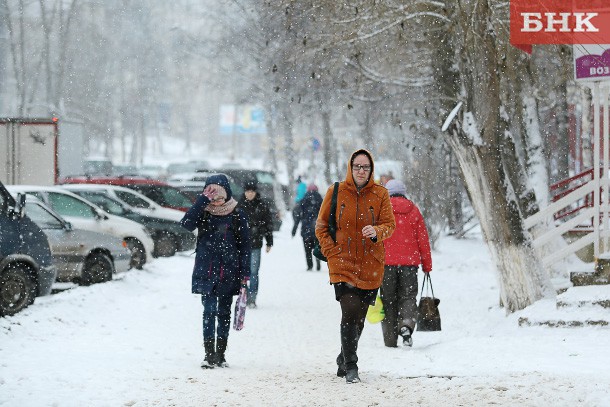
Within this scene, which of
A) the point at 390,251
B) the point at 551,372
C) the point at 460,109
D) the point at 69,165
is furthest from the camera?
the point at 69,165

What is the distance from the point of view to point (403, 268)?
1058 centimetres

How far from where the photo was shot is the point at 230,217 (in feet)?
30.0

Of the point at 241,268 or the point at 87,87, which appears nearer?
the point at 241,268

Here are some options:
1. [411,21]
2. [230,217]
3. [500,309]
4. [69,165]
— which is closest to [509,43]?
[411,21]

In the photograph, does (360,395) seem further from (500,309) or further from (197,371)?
(500,309)

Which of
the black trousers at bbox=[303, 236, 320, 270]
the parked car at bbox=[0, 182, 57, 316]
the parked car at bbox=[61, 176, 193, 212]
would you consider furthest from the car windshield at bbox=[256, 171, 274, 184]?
the parked car at bbox=[0, 182, 57, 316]

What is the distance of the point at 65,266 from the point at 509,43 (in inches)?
275

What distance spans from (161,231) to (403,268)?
12.0 metres

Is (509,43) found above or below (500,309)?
above

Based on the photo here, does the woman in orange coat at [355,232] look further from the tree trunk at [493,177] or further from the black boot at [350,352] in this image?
the tree trunk at [493,177]

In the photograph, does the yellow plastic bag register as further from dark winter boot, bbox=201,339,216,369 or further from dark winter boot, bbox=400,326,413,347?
dark winter boot, bbox=201,339,216,369

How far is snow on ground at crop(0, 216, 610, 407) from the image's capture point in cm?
758

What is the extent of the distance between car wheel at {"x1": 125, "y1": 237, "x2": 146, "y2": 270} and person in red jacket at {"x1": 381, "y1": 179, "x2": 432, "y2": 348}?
9.23 m

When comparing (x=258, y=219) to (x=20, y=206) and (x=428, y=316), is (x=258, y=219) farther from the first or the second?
(x=428, y=316)
